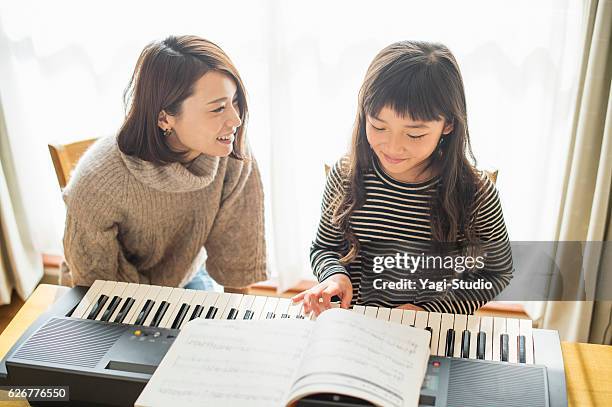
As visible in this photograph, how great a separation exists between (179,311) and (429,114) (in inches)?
25.3

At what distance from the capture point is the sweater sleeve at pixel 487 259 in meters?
1.38

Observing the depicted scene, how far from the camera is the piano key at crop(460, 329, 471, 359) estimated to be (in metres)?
1.26

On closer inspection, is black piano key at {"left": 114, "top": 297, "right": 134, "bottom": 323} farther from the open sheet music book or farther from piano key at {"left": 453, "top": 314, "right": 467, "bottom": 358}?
piano key at {"left": 453, "top": 314, "right": 467, "bottom": 358}

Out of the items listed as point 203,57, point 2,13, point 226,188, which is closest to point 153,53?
point 203,57

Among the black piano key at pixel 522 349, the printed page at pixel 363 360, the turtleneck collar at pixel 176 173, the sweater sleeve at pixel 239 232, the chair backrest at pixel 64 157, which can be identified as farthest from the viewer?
the chair backrest at pixel 64 157

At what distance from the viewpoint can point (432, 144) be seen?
1.31 metres

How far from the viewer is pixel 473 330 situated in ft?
4.32

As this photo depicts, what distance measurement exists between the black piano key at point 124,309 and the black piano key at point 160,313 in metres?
0.06

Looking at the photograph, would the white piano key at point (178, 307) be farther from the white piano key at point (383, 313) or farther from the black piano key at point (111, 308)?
the white piano key at point (383, 313)

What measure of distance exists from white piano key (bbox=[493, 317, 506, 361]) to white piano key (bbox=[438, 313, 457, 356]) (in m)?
0.08

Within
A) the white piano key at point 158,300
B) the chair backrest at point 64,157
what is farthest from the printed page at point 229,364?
the chair backrest at point 64,157

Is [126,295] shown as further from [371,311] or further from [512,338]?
[512,338]

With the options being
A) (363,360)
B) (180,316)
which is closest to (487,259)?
(363,360)

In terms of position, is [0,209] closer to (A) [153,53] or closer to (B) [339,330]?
(A) [153,53]
